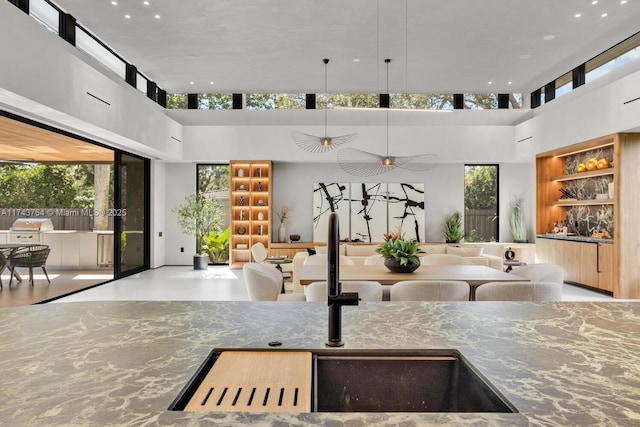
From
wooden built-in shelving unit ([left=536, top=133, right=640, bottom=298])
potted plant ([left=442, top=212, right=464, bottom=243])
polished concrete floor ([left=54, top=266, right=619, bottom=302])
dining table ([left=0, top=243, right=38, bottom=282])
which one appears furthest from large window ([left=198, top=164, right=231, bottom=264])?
wooden built-in shelving unit ([left=536, top=133, right=640, bottom=298])

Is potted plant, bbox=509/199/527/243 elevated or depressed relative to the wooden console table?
elevated

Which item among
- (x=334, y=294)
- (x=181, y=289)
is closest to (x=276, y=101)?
(x=181, y=289)

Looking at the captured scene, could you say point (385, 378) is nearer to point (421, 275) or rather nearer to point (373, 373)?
point (373, 373)

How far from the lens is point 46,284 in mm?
6934

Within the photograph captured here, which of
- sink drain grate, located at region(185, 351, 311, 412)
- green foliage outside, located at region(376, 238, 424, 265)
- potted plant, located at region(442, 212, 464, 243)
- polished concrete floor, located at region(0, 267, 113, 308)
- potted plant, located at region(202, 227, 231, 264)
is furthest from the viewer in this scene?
potted plant, located at region(202, 227, 231, 264)

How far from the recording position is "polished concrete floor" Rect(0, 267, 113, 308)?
19.1ft

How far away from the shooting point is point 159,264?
9.98 metres

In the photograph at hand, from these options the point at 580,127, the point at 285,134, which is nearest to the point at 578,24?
the point at 580,127

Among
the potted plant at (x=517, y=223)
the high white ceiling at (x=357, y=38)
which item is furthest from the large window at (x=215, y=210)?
the potted plant at (x=517, y=223)

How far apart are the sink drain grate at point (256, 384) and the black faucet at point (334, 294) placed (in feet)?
0.32

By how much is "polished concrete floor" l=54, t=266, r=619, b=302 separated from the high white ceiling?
4.02 metres

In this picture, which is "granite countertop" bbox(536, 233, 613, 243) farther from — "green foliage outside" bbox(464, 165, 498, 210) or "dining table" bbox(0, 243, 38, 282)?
"dining table" bbox(0, 243, 38, 282)

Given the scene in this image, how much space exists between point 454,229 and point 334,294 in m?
9.25

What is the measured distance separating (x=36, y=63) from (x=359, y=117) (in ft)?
21.7
